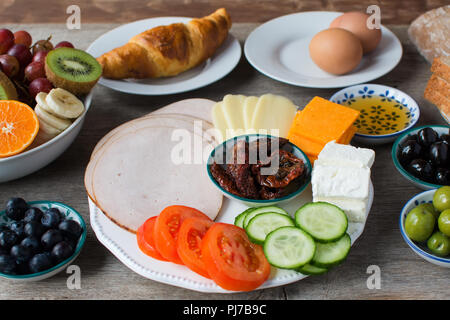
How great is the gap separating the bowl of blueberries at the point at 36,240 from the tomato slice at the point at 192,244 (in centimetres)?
30

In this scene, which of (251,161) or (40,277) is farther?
(251,161)

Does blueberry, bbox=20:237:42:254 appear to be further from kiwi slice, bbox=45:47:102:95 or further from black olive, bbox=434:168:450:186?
black olive, bbox=434:168:450:186

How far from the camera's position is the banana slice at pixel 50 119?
1436mm

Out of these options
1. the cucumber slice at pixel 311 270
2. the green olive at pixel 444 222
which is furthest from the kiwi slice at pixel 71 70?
the green olive at pixel 444 222

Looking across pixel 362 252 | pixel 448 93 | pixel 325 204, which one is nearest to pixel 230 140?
pixel 325 204

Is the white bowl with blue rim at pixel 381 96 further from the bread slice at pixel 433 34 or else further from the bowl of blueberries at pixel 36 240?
the bowl of blueberries at pixel 36 240

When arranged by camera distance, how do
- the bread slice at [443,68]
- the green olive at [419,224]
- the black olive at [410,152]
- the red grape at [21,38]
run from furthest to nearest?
the red grape at [21,38] → the bread slice at [443,68] → the black olive at [410,152] → the green olive at [419,224]

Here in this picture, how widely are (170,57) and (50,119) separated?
0.63m

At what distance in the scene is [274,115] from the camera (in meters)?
1.58

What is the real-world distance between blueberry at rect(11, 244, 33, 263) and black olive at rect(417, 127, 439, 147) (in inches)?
47.8

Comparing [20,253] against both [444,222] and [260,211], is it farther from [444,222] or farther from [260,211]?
[444,222]

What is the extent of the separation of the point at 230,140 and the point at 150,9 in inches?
80.8

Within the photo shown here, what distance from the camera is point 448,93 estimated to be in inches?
63.6
